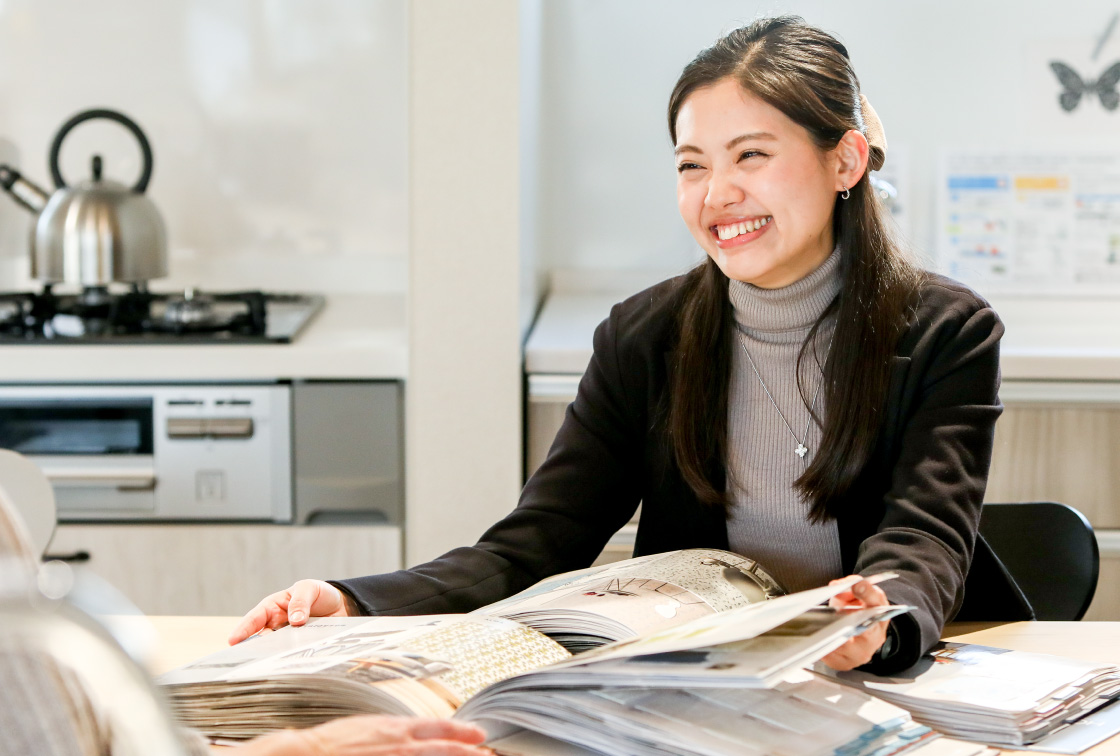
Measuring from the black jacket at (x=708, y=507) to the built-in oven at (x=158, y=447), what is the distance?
0.86 meters

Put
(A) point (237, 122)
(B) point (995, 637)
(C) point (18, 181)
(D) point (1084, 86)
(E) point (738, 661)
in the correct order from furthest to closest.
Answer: (A) point (237, 122)
(D) point (1084, 86)
(C) point (18, 181)
(B) point (995, 637)
(E) point (738, 661)

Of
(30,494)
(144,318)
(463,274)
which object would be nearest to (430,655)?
(30,494)

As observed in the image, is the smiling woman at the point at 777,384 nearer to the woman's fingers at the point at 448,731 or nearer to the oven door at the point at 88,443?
the woman's fingers at the point at 448,731

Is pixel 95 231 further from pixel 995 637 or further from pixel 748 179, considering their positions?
pixel 995 637

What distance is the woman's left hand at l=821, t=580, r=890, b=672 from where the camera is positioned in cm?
83

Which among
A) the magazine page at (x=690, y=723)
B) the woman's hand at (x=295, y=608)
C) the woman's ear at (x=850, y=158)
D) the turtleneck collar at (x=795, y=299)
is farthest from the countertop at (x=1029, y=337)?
the magazine page at (x=690, y=723)

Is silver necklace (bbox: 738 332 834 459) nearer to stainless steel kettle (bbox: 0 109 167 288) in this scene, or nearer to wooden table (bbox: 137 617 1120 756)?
wooden table (bbox: 137 617 1120 756)

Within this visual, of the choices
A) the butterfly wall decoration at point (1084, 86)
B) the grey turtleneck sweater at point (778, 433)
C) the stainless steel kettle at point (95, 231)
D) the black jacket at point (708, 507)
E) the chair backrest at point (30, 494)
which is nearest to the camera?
the black jacket at point (708, 507)

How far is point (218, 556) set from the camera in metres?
2.04

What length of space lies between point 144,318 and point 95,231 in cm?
18

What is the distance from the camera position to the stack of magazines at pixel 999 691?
784 mm

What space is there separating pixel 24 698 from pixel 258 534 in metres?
1.67

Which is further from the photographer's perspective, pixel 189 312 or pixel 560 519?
pixel 189 312

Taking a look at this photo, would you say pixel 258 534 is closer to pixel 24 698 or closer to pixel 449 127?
pixel 449 127
